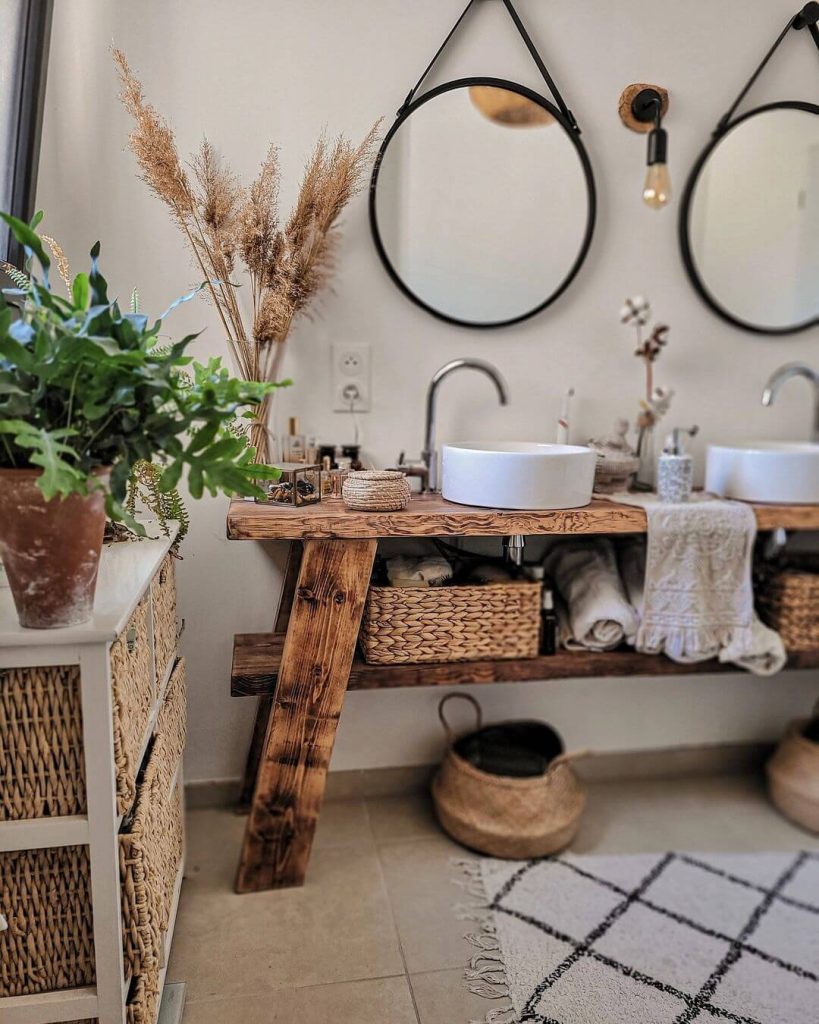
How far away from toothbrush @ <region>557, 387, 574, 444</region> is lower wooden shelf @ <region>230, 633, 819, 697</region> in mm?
512

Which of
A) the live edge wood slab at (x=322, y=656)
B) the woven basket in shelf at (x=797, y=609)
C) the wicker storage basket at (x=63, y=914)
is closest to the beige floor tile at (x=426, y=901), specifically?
the live edge wood slab at (x=322, y=656)

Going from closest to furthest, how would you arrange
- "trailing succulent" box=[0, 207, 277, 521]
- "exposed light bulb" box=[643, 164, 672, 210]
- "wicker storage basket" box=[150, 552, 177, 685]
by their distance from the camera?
"trailing succulent" box=[0, 207, 277, 521], "wicker storage basket" box=[150, 552, 177, 685], "exposed light bulb" box=[643, 164, 672, 210]

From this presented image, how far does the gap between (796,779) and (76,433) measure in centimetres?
193

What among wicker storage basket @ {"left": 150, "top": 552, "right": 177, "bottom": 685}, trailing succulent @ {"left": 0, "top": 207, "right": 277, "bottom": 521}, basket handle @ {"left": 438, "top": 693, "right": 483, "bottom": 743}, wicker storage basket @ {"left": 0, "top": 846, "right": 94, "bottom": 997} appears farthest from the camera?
basket handle @ {"left": 438, "top": 693, "right": 483, "bottom": 743}

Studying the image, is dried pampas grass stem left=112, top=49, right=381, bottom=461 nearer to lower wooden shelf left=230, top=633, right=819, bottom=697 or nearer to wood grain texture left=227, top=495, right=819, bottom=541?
wood grain texture left=227, top=495, right=819, bottom=541

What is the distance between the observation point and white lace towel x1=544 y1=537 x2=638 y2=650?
5.70 ft

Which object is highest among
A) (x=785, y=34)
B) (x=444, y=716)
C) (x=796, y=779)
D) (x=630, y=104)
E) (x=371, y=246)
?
(x=785, y=34)

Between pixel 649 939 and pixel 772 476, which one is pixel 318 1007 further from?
pixel 772 476

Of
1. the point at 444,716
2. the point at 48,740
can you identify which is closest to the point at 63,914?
the point at 48,740

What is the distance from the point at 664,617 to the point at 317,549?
80 cm

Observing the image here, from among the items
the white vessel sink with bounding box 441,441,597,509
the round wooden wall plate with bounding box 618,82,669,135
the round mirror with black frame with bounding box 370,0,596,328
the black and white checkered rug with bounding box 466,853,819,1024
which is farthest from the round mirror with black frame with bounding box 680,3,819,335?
the black and white checkered rug with bounding box 466,853,819,1024

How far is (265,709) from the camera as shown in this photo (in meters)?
1.83

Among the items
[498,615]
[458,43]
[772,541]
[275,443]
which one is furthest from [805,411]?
[275,443]

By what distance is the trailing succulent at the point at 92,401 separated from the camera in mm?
949
